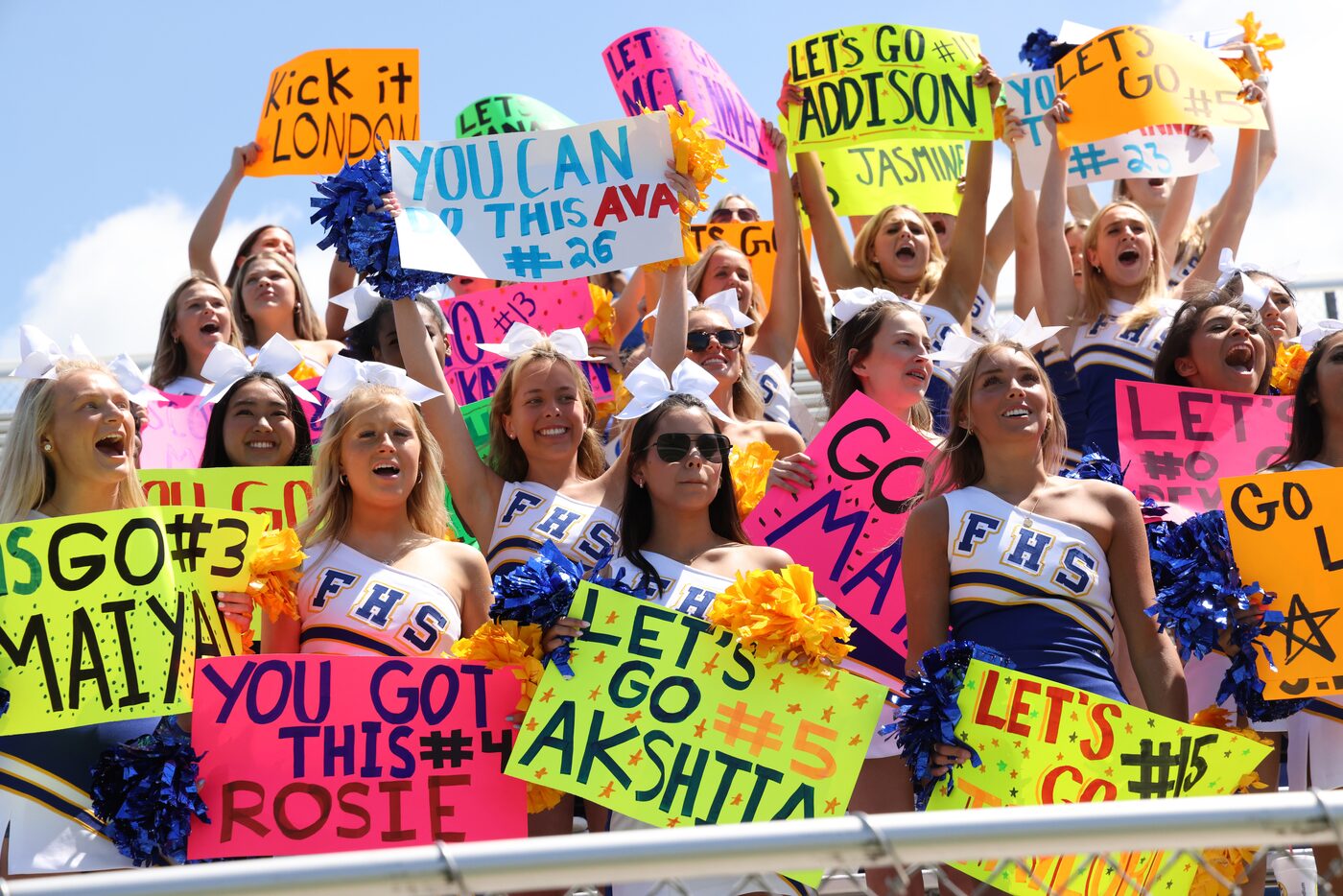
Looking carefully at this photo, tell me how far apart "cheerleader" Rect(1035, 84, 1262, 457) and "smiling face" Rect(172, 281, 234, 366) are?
3429 millimetres

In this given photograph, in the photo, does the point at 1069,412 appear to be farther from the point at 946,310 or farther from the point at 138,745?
the point at 138,745

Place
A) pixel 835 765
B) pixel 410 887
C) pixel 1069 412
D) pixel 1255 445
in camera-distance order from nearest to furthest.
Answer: pixel 410 887, pixel 835 765, pixel 1255 445, pixel 1069 412

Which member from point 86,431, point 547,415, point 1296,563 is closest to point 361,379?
point 547,415

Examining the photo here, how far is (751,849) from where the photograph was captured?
7.38ft

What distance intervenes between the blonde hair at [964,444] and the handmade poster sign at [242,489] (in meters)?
1.99

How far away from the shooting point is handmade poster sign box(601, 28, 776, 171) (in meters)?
7.44

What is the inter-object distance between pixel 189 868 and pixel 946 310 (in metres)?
5.11

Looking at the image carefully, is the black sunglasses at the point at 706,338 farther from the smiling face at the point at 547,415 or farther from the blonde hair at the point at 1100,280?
the blonde hair at the point at 1100,280

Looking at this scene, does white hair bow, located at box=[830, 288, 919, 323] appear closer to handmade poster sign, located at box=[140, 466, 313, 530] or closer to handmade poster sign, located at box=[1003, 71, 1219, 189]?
handmade poster sign, located at box=[1003, 71, 1219, 189]

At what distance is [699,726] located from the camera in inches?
160

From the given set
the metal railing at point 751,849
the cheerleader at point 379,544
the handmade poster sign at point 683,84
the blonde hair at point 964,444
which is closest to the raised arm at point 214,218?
the handmade poster sign at point 683,84

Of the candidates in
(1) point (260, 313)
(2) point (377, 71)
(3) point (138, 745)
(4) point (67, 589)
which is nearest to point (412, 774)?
(3) point (138, 745)

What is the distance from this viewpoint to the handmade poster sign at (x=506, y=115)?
830 centimetres

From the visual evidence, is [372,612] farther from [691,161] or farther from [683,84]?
[683,84]
